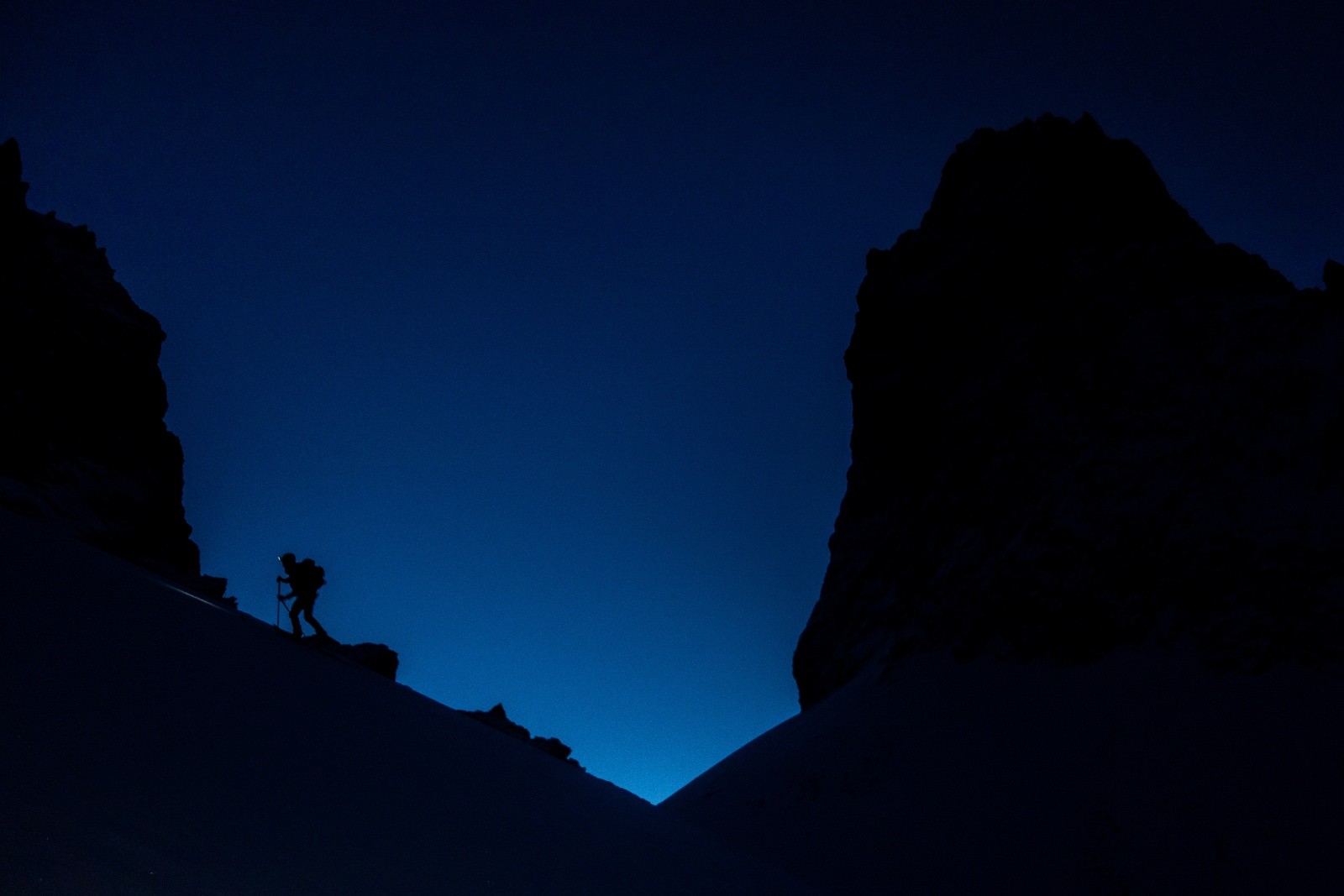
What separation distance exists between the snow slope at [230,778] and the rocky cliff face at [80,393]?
59.6 ft

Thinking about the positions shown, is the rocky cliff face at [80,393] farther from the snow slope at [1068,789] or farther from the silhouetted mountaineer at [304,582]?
the snow slope at [1068,789]

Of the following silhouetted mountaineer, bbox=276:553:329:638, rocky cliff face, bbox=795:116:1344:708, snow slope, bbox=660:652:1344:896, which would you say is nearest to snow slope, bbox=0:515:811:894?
silhouetted mountaineer, bbox=276:553:329:638

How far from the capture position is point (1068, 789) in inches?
704

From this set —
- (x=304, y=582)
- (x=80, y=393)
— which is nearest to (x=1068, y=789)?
(x=304, y=582)

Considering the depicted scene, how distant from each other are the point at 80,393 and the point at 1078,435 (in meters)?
38.1

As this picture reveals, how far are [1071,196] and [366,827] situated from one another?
37.0 m

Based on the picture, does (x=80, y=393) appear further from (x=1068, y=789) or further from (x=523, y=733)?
(x=1068, y=789)

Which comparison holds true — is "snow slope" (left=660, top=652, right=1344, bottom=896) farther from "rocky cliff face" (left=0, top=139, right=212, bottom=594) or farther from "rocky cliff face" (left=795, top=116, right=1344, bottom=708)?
"rocky cliff face" (left=0, top=139, right=212, bottom=594)

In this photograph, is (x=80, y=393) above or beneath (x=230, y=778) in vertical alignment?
above

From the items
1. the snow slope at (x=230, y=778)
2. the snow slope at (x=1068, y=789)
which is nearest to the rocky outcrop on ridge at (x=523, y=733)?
the snow slope at (x=1068, y=789)

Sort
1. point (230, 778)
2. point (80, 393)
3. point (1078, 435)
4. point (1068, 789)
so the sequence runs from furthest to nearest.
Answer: point (80, 393) < point (1078, 435) < point (1068, 789) < point (230, 778)

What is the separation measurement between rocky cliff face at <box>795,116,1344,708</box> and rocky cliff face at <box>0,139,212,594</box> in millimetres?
27356

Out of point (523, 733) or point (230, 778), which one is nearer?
point (230, 778)

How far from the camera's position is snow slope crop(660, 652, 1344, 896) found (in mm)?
Answer: 14930
